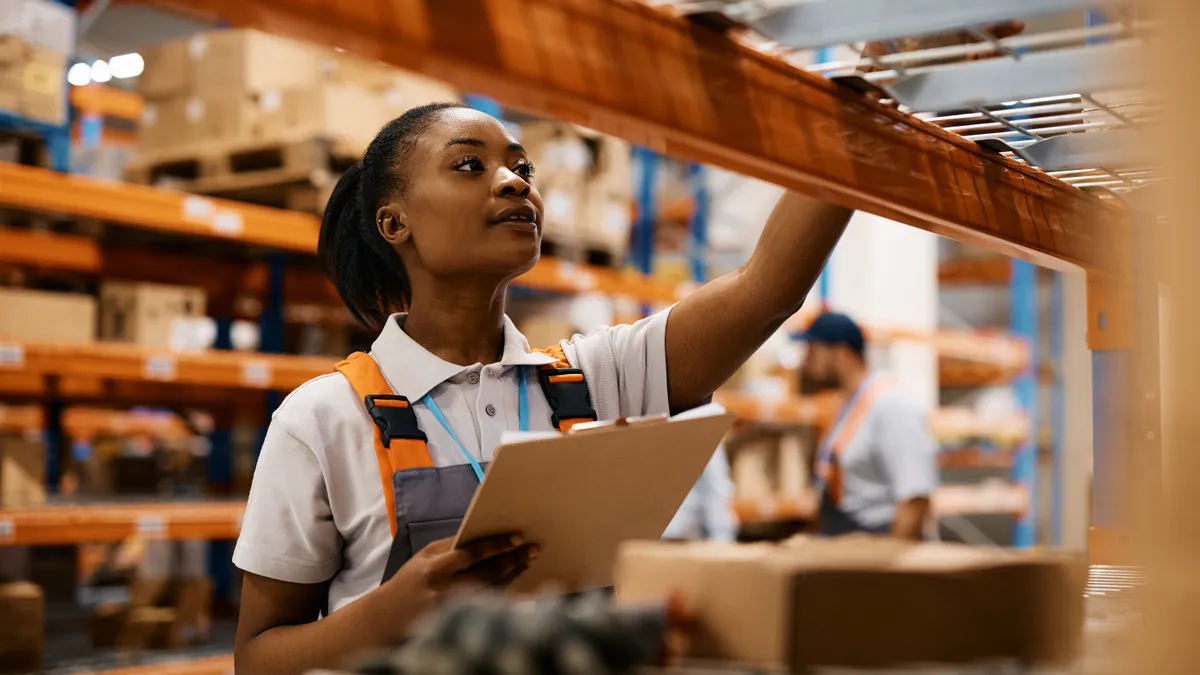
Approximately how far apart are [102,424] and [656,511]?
217 inches

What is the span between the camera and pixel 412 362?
1603 millimetres

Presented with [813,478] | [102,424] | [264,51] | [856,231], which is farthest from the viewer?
[856,231]

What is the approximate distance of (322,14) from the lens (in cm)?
65

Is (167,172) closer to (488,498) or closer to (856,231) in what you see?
(488,498)

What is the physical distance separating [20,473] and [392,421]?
2619 mm

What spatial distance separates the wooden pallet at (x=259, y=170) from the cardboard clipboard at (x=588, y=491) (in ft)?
9.83

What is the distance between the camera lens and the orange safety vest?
147 centimetres

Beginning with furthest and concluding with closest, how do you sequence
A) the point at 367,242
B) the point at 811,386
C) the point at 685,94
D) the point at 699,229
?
1. the point at 699,229
2. the point at 811,386
3. the point at 367,242
4. the point at 685,94

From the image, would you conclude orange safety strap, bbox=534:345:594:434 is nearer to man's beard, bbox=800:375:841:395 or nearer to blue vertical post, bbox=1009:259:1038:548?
man's beard, bbox=800:375:841:395

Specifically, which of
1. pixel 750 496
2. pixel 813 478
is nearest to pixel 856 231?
pixel 813 478

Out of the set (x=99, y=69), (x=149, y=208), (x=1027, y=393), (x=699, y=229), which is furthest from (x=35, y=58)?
(x=1027, y=393)

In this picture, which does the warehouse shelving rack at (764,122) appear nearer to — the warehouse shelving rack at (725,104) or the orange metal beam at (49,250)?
the warehouse shelving rack at (725,104)

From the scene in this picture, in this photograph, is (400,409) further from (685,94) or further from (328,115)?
(328,115)

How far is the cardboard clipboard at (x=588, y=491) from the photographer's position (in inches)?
38.5
